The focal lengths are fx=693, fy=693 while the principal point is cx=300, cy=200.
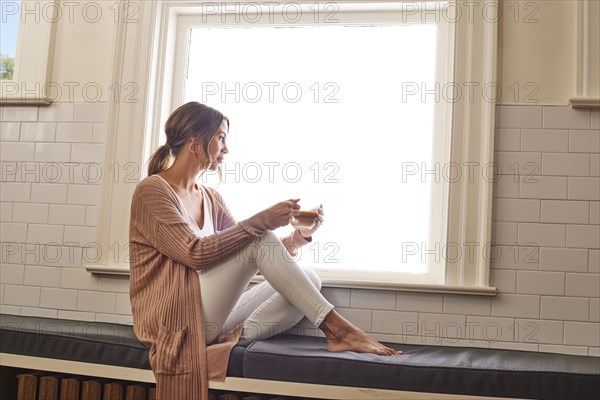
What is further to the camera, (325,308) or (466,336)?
(466,336)

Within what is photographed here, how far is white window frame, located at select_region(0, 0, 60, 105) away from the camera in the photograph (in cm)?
309

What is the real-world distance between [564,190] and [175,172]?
58.5 inches

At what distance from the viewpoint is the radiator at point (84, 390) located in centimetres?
238

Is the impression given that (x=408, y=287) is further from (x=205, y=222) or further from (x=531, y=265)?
(x=205, y=222)

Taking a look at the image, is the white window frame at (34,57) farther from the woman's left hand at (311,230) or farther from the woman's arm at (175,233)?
the woman's left hand at (311,230)

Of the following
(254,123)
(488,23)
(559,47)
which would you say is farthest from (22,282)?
(559,47)

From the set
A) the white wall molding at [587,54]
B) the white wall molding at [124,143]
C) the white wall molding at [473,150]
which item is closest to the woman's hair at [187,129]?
the white wall molding at [124,143]

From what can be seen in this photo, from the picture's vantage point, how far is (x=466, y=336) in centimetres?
265

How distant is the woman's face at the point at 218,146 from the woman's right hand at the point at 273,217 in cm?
45

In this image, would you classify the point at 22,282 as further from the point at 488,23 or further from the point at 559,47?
the point at 559,47

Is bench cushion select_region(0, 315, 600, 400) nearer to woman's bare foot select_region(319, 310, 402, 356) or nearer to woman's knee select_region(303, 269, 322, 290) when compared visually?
woman's bare foot select_region(319, 310, 402, 356)

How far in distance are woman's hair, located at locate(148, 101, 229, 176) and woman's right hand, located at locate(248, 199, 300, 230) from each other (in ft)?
1.50

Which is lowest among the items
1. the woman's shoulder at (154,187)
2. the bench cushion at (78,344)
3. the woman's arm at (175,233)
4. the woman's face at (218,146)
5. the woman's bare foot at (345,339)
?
the bench cushion at (78,344)

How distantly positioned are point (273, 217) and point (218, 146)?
49cm
